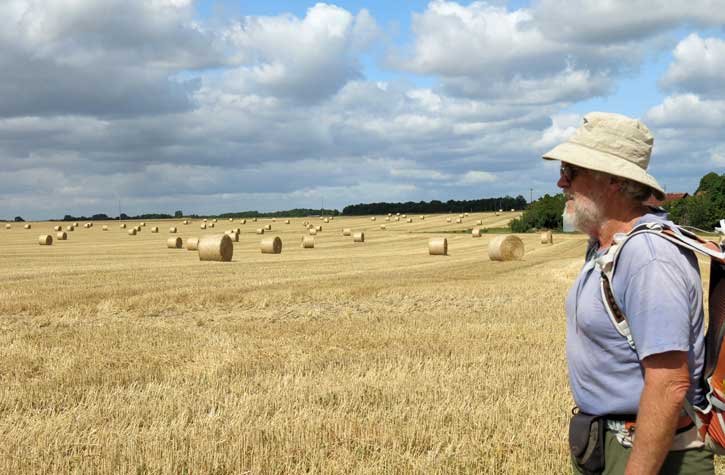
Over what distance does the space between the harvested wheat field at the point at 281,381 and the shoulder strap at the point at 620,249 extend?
2.78 meters

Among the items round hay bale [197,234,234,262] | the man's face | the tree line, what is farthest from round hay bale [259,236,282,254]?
the tree line

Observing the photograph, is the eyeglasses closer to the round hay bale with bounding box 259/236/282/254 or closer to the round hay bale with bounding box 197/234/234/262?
the round hay bale with bounding box 197/234/234/262

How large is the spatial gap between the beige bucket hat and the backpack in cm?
25

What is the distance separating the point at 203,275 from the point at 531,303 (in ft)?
35.2

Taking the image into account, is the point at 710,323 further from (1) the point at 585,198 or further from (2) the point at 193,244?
(2) the point at 193,244

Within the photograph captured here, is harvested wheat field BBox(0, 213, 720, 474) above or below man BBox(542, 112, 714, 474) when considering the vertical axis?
below

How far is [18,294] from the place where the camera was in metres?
16.5

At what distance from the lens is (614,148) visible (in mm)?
2939

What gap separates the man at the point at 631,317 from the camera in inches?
103

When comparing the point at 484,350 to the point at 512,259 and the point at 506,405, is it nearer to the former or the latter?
the point at 506,405

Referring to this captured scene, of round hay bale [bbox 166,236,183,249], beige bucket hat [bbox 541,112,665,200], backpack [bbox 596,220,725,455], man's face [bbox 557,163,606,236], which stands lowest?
round hay bale [bbox 166,236,183,249]

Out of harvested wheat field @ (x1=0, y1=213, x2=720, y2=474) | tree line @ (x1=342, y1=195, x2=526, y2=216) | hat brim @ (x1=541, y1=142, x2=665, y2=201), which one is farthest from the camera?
tree line @ (x1=342, y1=195, x2=526, y2=216)

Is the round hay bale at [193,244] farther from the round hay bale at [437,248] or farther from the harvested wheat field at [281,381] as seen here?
the harvested wheat field at [281,381]

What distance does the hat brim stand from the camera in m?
2.85
